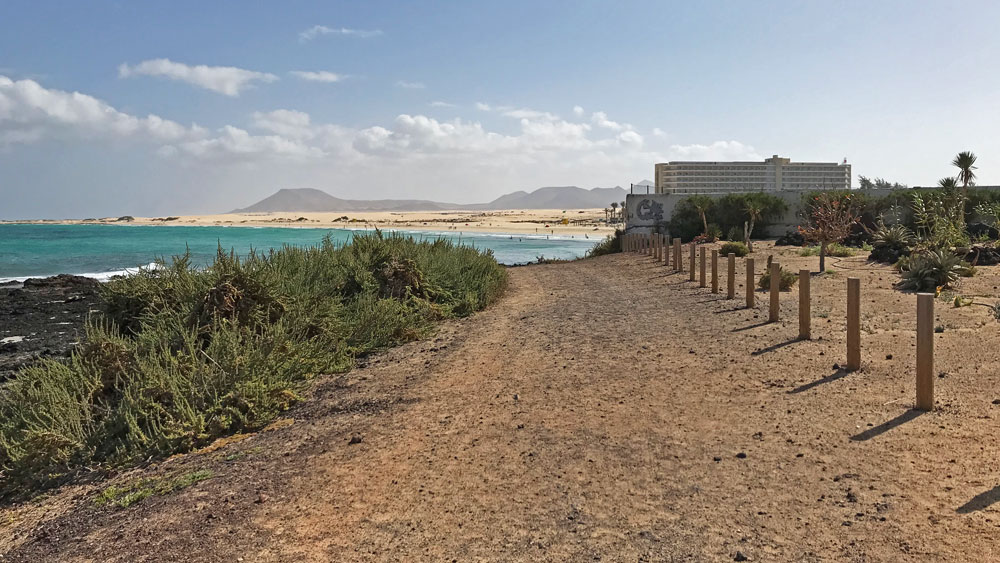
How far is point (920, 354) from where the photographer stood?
5.68 metres

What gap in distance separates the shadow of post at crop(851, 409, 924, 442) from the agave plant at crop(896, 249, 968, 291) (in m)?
8.43

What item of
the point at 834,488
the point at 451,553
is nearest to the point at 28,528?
the point at 451,553

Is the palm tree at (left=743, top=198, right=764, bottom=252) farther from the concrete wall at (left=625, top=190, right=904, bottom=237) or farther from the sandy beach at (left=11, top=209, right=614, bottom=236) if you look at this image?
the sandy beach at (left=11, top=209, right=614, bottom=236)

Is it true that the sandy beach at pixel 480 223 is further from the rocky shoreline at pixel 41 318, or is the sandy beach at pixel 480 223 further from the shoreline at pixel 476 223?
the rocky shoreline at pixel 41 318

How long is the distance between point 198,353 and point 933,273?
12.5 metres

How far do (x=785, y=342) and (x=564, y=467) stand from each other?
16.1 ft

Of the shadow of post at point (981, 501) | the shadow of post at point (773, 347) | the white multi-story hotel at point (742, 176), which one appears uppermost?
the white multi-story hotel at point (742, 176)

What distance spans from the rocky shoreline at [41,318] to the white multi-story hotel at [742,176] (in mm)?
38786

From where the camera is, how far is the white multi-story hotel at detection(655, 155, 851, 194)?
53.2 m

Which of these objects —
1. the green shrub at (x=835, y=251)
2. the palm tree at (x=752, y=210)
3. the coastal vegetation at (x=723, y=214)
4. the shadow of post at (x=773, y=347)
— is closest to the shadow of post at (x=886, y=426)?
the shadow of post at (x=773, y=347)

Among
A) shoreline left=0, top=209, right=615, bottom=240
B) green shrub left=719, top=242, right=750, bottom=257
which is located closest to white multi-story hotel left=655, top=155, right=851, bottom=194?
shoreline left=0, top=209, right=615, bottom=240

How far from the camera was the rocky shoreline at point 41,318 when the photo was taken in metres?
11.9

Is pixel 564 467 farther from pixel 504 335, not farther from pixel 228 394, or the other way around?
pixel 504 335

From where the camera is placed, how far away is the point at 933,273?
13.0 metres
